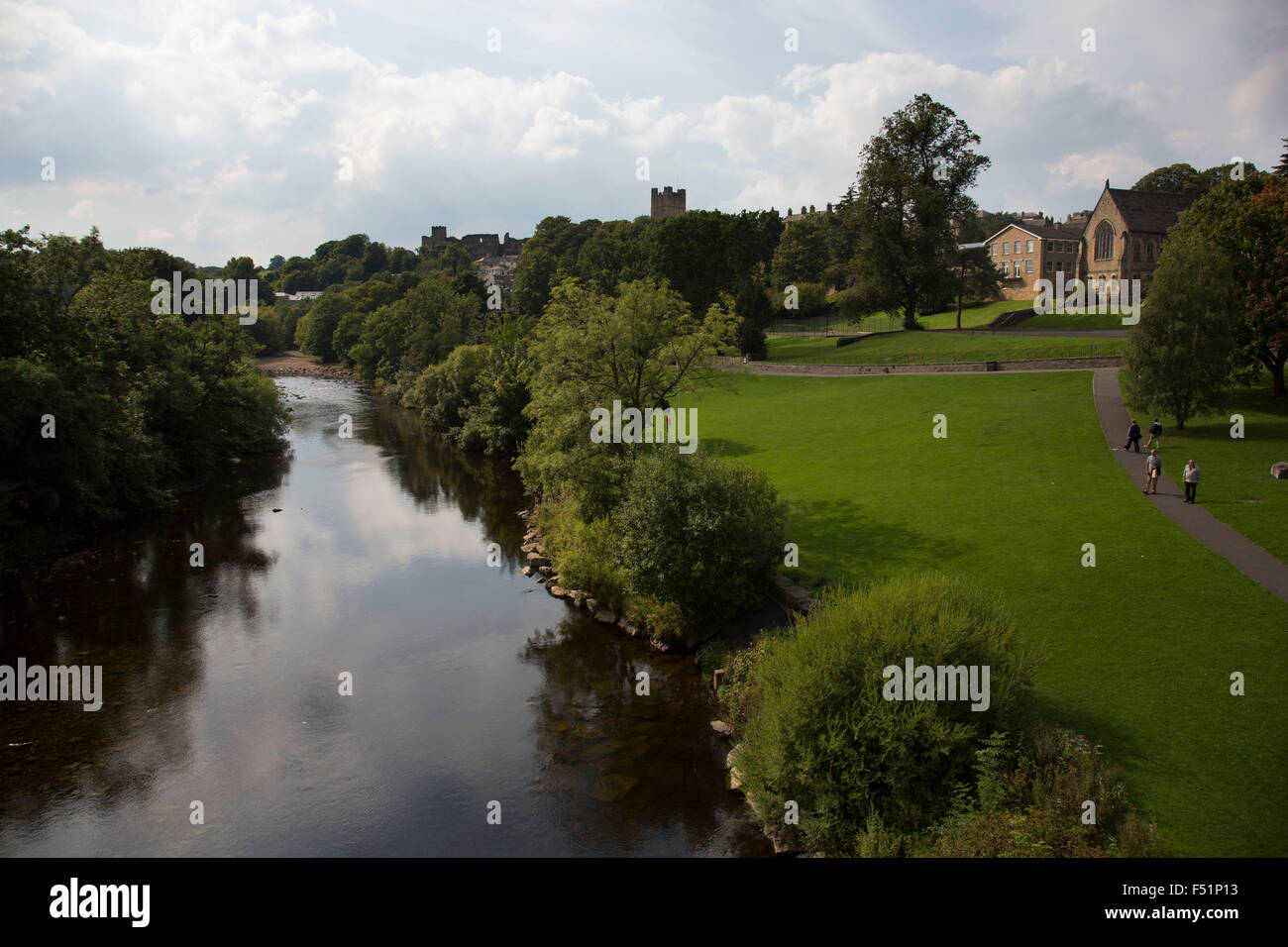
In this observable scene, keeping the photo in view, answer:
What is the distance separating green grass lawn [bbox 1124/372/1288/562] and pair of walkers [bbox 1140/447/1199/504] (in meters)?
0.35

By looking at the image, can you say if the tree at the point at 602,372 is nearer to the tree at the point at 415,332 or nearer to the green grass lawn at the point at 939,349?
the green grass lawn at the point at 939,349

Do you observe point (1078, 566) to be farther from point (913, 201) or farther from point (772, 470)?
point (913, 201)

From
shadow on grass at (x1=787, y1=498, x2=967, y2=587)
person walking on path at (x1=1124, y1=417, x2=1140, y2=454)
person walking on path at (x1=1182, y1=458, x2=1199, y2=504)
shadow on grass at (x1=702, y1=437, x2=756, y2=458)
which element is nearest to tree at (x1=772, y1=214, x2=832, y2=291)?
shadow on grass at (x1=702, y1=437, x2=756, y2=458)

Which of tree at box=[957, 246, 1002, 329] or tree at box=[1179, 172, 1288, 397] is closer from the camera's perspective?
tree at box=[1179, 172, 1288, 397]

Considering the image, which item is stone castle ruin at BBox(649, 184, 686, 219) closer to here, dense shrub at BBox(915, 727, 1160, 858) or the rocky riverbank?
the rocky riverbank

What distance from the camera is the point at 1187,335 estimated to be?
29.8 m

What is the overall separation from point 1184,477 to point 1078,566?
24.4ft

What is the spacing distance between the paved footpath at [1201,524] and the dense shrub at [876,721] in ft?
27.4

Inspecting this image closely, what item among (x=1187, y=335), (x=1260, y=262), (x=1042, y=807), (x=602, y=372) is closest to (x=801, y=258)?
(x=1260, y=262)

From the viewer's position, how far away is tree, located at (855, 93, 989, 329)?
2336 inches

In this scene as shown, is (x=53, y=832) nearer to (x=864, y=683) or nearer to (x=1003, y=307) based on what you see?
(x=864, y=683)

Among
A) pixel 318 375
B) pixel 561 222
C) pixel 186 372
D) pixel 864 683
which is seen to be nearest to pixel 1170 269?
pixel 864 683

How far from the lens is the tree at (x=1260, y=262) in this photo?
3158 cm
